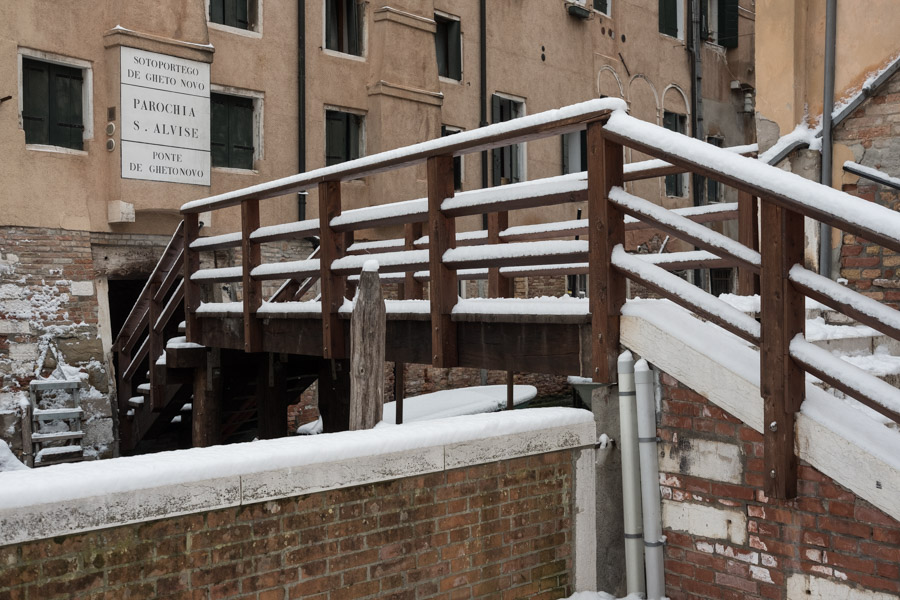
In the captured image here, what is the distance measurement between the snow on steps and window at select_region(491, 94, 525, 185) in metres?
12.1

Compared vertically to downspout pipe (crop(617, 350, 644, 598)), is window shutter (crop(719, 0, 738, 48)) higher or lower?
higher

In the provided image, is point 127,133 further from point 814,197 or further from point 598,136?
point 814,197

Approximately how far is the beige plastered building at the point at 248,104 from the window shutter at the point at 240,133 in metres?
0.09

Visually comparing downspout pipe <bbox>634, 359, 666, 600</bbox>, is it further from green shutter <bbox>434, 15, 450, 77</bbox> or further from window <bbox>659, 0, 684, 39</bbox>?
window <bbox>659, 0, 684, 39</bbox>

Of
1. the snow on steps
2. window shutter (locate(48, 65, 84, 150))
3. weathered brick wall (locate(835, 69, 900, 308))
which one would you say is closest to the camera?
the snow on steps

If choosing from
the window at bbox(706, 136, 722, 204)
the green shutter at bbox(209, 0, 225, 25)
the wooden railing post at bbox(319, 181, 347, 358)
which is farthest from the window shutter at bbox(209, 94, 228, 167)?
the window at bbox(706, 136, 722, 204)

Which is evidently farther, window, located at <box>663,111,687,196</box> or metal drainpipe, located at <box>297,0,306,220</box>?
window, located at <box>663,111,687,196</box>

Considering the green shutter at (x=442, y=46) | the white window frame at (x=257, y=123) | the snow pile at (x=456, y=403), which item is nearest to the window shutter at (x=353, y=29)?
the green shutter at (x=442, y=46)

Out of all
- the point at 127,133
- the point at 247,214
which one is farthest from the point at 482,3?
the point at 247,214

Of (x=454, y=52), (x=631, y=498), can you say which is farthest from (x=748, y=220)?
(x=454, y=52)

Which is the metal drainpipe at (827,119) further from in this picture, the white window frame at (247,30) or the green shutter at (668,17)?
the green shutter at (668,17)

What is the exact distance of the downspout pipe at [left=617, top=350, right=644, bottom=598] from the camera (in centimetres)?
455

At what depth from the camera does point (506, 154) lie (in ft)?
55.1

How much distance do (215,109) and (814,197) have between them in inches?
406
